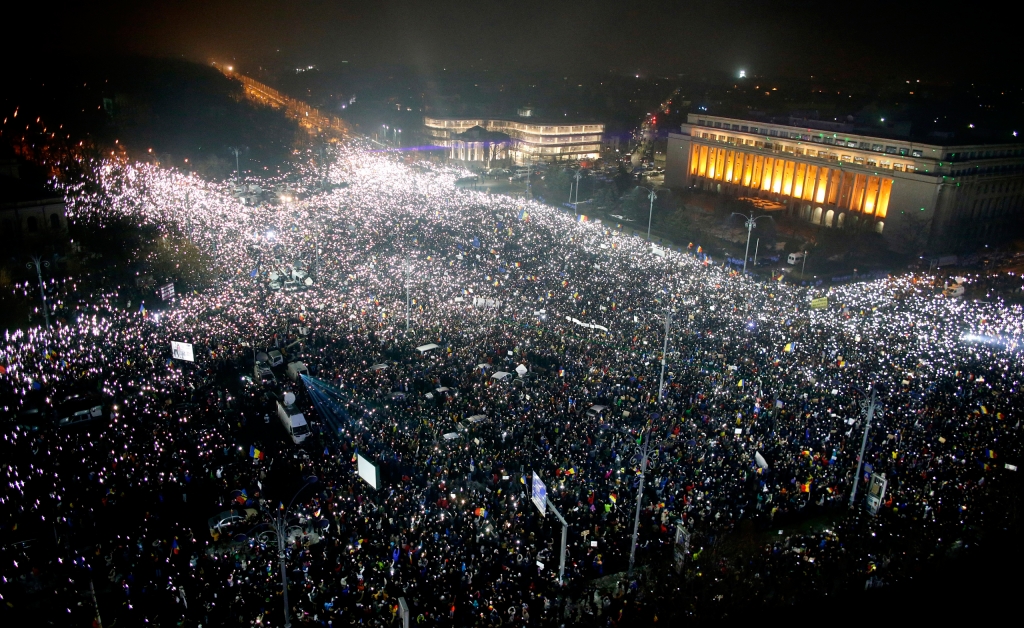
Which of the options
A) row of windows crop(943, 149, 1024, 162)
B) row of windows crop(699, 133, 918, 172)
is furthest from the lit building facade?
row of windows crop(943, 149, 1024, 162)

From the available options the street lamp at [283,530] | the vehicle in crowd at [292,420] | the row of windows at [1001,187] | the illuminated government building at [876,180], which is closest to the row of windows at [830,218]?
the illuminated government building at [876,180]

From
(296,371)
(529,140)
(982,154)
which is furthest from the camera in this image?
(529,140)

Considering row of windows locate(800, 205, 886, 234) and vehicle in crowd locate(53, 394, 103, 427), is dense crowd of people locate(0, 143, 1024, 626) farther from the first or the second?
row of windows locate(800, 205, 886, 234)

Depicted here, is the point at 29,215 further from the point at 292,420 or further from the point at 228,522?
the point at 228,522

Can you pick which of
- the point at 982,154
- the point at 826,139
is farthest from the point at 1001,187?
the point at 826,139

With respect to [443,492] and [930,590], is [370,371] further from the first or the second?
[930,590]

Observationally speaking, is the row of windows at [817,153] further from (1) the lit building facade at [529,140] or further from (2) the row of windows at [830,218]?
(1) the lit building facade at [529,140]
